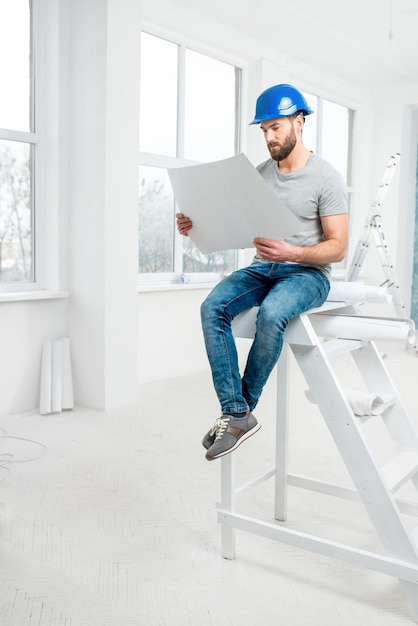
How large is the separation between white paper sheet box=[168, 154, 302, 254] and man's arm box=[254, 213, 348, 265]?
3 cm

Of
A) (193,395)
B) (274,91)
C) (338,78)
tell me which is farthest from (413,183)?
(274,91)

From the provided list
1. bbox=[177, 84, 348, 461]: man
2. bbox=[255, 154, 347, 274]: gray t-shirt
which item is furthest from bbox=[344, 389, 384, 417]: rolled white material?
bbox=[255, 154, 347, 274]: gray t-shirt

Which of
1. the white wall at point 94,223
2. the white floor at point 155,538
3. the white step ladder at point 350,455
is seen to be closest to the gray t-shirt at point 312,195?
the white step ladder at point 350,455

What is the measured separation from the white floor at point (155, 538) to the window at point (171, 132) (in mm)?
1574

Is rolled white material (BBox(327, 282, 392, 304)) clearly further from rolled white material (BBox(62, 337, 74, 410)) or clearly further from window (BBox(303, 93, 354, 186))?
window (BBox(303, 93, 354, 186))

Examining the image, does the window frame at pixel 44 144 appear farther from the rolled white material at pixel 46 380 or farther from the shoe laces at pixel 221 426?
the shoe laces at pixel 221 426

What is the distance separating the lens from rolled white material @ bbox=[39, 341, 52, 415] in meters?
3.56

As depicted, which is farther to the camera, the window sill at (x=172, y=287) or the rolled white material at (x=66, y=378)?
the window sill at (x=172, y=287)

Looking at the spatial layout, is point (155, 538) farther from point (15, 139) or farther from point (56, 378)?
point (15, 139)

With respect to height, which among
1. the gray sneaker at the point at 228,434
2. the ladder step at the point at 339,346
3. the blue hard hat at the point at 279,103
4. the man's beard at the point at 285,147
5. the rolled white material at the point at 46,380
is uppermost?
the blue hard hat at the point at 279,103

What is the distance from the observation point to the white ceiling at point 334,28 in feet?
14.5

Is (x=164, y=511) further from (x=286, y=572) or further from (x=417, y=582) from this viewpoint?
(x=417, y=582)

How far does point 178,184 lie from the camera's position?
6.47ft

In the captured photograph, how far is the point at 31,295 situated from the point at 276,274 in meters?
1.94
